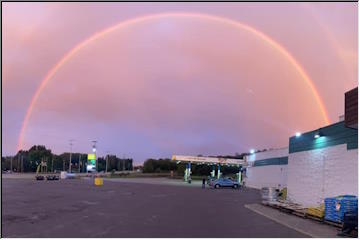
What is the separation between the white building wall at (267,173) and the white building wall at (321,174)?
2284 centimetres

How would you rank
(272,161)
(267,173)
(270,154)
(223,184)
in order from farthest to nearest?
(223,184), (267,173), (270,154), (272,161)

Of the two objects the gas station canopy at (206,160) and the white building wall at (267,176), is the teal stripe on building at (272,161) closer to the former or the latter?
the white building wall at (267,176)

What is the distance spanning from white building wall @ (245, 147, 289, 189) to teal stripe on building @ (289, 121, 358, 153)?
2307 centimetres

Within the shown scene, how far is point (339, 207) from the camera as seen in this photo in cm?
1766

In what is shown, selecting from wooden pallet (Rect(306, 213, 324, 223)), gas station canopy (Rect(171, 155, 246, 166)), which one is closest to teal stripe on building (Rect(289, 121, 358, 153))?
wooden pallet (Rect(306, 213, 324, 223))

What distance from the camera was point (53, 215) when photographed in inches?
792

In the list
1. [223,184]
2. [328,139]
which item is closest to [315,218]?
[328,139]

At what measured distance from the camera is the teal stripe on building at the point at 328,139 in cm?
2429

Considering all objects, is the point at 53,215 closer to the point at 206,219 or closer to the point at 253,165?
the point at 206,219

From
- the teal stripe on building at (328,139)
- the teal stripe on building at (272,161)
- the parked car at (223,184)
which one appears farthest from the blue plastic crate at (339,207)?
the parked car at (223,184)

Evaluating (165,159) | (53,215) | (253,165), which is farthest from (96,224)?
(165,159)

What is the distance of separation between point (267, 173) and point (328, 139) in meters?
41.0

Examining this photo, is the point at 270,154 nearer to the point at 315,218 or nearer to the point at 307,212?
the point at 307,212

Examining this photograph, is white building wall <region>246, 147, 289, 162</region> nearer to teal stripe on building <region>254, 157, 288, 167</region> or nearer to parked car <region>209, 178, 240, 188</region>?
teal stripe on building <region>254, 157, 288, 167</region>
